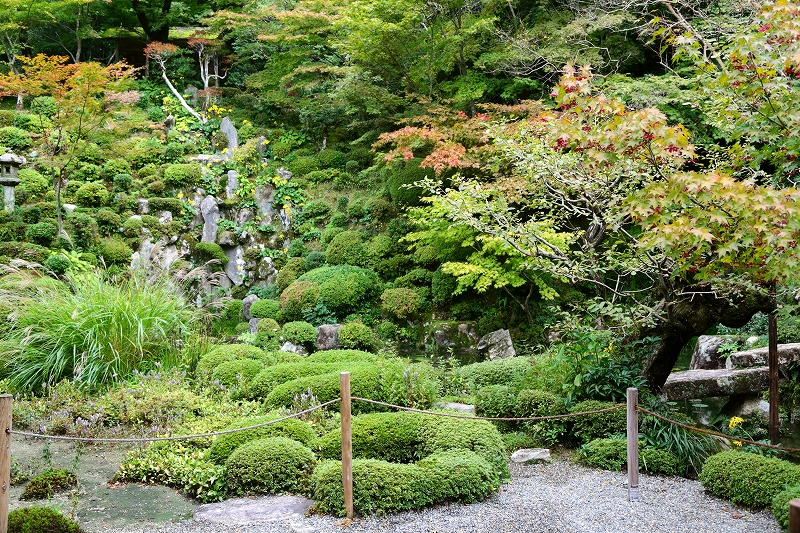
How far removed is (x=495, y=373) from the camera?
7070mm

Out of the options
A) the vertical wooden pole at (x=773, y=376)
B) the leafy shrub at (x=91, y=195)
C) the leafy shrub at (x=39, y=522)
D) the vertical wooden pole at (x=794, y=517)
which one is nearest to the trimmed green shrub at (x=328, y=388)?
the leafy shrub at (x=39, y=522)

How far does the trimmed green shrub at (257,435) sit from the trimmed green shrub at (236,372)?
1.46m

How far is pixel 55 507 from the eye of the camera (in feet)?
13.1

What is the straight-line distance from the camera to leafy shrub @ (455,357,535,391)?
274 inches

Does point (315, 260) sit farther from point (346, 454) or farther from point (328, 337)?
point (346, 454)

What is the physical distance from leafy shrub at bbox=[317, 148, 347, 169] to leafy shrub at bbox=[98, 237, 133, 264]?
5190 mm

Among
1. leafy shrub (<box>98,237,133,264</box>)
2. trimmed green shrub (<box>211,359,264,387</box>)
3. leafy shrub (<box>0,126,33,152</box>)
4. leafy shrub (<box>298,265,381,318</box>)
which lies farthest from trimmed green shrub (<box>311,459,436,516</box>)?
leafy shrub (<box>0,126,33,152</box>)

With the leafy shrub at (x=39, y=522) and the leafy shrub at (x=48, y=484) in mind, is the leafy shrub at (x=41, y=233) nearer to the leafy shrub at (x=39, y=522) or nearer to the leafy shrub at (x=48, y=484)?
the leafy shrub at (x=48, y=484)

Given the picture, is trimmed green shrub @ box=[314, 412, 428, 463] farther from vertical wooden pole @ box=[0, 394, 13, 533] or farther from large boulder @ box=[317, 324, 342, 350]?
large boulder @ box=[317, 324, 342, 350]

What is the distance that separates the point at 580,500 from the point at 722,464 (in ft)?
3.55

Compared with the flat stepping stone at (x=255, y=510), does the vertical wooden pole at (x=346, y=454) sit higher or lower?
higher

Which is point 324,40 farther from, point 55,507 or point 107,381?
point 55,507

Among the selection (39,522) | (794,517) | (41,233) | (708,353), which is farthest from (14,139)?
(794,517)

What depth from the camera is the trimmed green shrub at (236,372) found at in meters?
6.50
